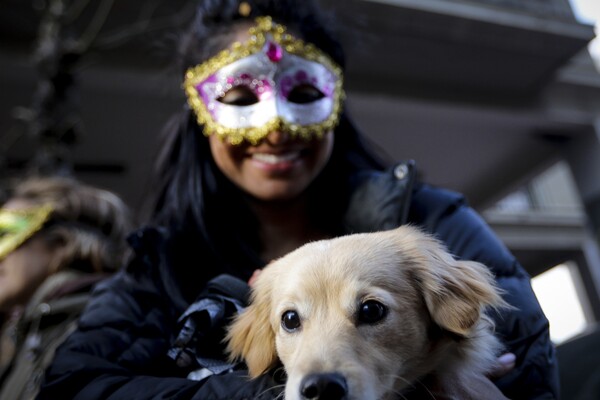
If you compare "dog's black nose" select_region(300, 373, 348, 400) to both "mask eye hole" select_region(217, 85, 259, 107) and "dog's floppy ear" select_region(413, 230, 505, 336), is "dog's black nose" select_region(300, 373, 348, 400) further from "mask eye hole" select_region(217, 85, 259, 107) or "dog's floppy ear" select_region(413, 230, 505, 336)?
"mask eye hole" select_region(217, 85, 259, 107)

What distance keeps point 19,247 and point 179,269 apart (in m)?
1.30

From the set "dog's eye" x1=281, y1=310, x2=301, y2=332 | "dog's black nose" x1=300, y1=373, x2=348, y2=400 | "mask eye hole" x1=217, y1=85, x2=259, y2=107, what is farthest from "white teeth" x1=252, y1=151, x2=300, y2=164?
"dog's black nose" x1=300, y1=373, x2=348, y2=400

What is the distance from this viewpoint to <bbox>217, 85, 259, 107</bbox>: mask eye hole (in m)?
1.85

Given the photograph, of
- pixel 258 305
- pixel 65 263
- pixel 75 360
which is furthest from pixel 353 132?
pixel 65 263

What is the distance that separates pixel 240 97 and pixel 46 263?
153cm

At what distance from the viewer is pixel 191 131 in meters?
2.12

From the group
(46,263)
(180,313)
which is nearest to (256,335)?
(180,313)

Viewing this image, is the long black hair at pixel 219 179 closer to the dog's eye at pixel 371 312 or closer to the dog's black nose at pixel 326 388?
the dog's eye at pixel 371 312

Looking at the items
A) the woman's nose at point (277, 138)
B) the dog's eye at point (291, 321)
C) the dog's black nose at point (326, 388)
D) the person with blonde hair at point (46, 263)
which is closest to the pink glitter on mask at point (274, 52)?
the woman's nose at point (277, 138)

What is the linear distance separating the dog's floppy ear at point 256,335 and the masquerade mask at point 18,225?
1.74 meters

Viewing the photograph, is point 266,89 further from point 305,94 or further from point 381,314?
point 381,314

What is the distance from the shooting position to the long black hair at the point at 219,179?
185 cm

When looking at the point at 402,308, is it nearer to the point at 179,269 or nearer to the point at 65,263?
the point at 179,269

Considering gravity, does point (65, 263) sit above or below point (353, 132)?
below
